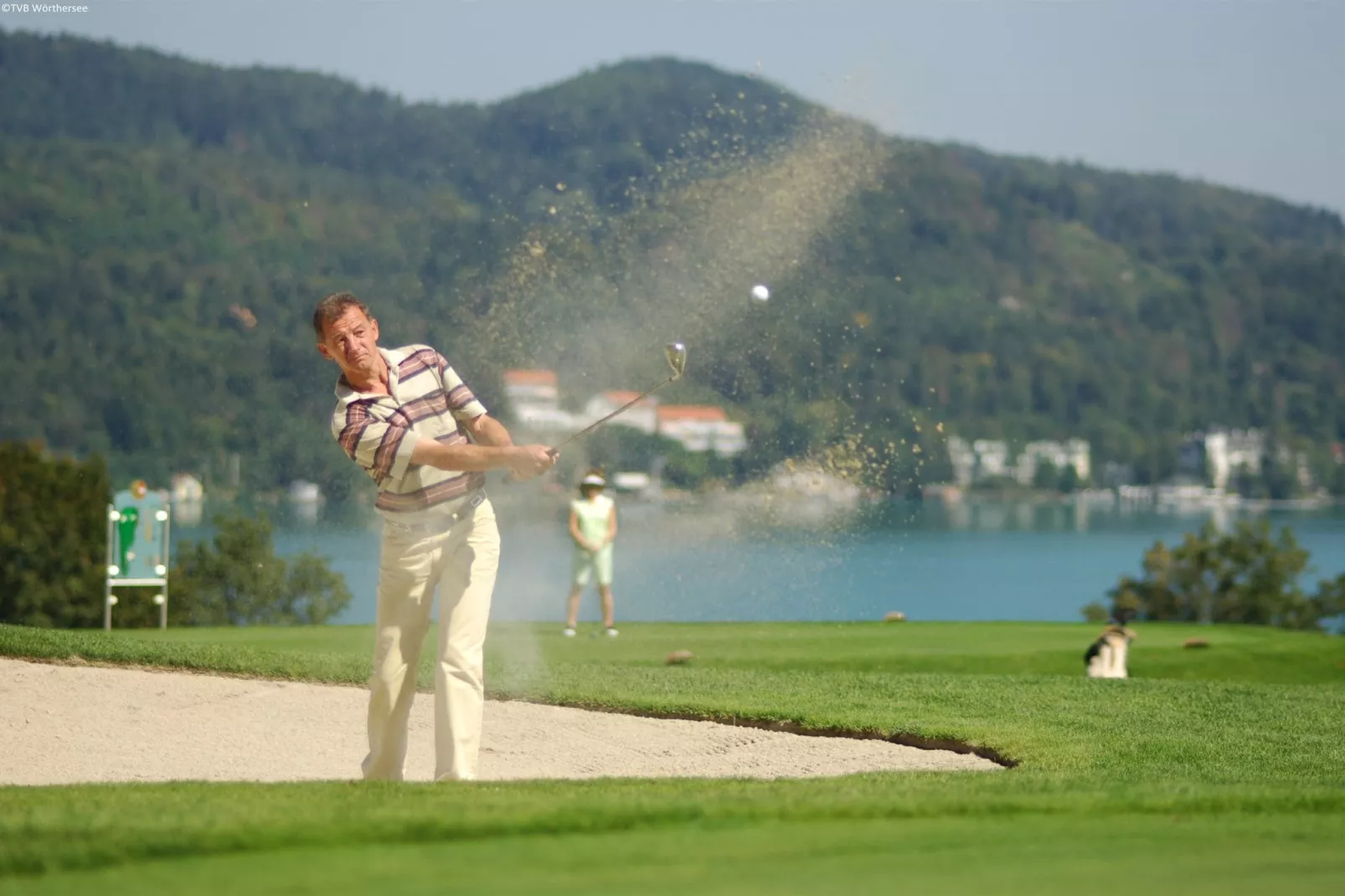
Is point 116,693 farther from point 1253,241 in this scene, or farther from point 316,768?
point 1253,241

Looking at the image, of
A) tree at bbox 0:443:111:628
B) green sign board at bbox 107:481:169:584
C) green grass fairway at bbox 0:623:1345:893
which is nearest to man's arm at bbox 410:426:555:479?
green grass fairway at bbox 0:623:1345:893

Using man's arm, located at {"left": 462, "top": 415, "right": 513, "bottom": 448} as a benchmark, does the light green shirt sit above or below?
below

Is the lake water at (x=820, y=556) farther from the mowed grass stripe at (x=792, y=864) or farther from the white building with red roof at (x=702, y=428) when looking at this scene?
the mowed grass stripe at (x=792, y=864)

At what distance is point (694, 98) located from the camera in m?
66.1

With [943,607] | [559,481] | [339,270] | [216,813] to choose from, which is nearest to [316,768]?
[216,813]

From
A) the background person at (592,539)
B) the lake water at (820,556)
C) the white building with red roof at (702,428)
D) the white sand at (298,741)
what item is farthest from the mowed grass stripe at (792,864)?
the white building with red roof at (702,428)

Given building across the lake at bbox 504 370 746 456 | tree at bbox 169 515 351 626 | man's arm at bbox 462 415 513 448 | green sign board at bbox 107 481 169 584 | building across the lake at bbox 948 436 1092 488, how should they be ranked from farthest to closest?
building across the lake at bbox 948 436 1092 488
tree at bbox 169 515 351 626
building across the lake at bbox 504 370 746 456
green sign board at bbox 107 481 169 584
man's arm at bbox 462 415 513 448

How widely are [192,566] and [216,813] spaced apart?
3032 centimetres

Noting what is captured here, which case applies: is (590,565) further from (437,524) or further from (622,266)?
(622,266)

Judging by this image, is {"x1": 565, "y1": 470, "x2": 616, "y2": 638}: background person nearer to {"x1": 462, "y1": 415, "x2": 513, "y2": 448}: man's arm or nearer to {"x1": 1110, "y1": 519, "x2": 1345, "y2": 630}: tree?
{"x1": 462, "y1": 415, "x2": 513, "y2": 448}: man's arm

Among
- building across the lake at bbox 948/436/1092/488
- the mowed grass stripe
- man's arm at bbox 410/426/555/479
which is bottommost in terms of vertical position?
the mowed grass stripe

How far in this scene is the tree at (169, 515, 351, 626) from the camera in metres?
34.7

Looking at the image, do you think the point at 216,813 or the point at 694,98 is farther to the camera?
the point at 694,98

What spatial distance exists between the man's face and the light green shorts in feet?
38.6
